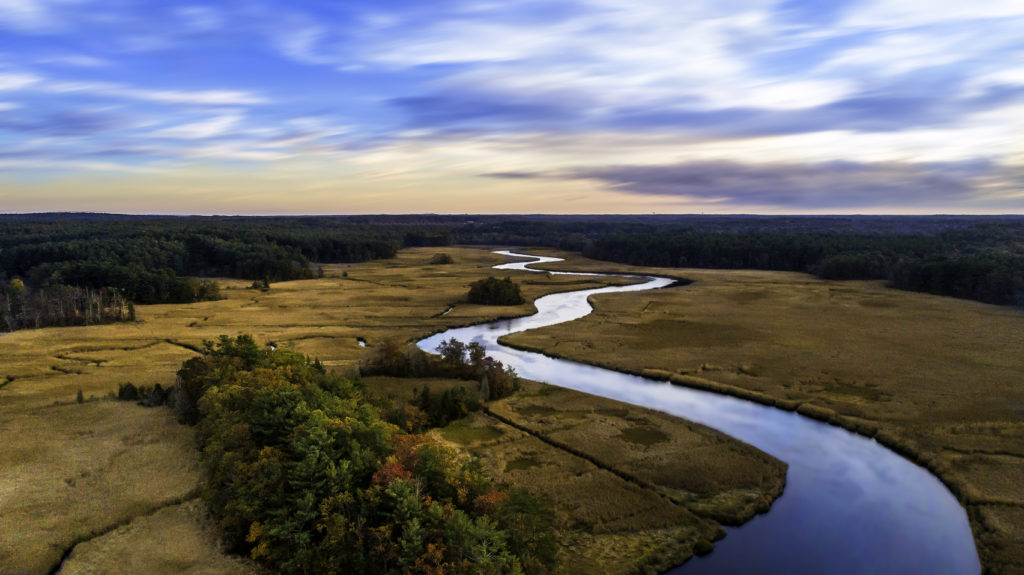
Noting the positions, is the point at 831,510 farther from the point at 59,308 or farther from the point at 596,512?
the point at 59,308

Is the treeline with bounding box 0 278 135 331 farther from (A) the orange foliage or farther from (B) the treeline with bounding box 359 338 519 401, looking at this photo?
(A) the orange foliage

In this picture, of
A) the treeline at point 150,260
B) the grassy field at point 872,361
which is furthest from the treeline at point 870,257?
the treeline at point 150,260

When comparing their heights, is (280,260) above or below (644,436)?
above

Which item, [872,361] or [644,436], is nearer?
[644,436]

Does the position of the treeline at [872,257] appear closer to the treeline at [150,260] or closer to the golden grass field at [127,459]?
the golden grass field at [127,459]

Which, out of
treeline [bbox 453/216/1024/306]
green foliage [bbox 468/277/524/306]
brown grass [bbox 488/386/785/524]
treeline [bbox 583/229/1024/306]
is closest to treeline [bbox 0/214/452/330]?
green foliage [bbox 468/277/524/306]

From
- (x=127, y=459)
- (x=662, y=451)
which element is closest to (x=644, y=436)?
(x=662, y=451)
